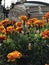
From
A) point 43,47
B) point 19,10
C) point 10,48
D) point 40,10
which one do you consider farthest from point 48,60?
point 19,10

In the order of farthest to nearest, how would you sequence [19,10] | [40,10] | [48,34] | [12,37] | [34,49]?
[19,10], [40,10], [12,37], [34,49], [48,34]

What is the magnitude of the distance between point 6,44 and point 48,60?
0.48 m

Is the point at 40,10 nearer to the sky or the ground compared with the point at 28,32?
nearer to the ground

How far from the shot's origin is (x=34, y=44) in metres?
2.96

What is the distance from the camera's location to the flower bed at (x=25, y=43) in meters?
2.85

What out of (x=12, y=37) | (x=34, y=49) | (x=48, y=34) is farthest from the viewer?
(x=12, y=37)

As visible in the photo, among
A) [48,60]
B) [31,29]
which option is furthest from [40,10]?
[48,60]

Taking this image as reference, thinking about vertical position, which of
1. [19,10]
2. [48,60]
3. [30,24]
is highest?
[30,24]

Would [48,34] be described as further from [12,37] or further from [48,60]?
[12,37]

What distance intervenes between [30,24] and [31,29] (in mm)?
58

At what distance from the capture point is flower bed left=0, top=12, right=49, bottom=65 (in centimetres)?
285

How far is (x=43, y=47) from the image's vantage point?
9.59ft

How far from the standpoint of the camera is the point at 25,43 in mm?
3010

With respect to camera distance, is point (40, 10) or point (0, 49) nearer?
point (0, 49)
